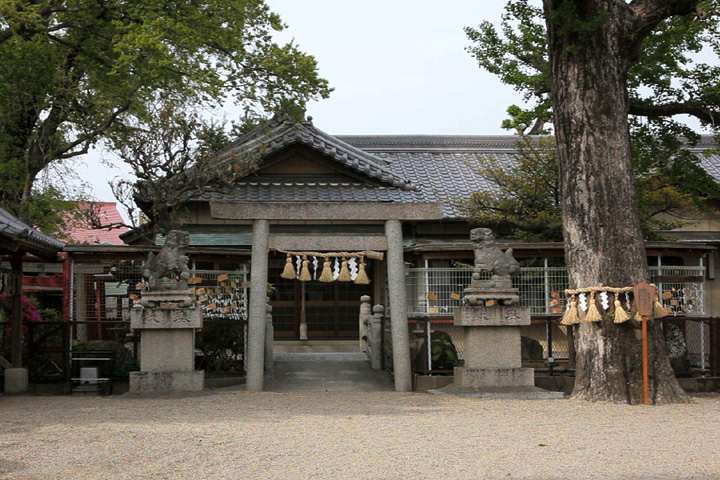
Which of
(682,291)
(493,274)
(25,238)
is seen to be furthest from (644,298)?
(25,238)

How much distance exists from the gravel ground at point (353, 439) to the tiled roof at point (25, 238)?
2.20m

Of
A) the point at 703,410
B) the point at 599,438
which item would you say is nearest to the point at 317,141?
the point at 703,410

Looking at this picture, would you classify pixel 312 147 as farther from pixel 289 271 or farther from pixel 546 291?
pixel 546 291

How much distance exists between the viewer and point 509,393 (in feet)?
41.4

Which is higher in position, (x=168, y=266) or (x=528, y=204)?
(x=528, y=204)

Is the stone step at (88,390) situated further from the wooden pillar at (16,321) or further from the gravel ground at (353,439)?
the gravel ground at (353,439)

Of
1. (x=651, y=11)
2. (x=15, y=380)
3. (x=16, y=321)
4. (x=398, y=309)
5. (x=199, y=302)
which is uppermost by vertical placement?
(x=651, y=11)

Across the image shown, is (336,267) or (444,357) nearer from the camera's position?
(336,267)

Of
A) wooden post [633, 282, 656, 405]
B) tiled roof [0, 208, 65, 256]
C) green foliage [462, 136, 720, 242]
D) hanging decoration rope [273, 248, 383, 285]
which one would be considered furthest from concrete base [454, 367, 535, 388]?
tiled roof [0, 208, 65, 256]

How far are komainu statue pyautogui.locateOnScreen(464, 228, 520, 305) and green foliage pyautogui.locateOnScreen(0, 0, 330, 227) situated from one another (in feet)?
13.5

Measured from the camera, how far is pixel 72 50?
1755 centimetres

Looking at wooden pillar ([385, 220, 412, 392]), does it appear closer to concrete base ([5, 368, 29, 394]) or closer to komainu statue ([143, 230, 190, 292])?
komainu statue ([143, 230, 190, 292])

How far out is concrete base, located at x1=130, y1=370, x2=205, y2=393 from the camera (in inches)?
491

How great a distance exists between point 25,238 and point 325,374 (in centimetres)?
608
